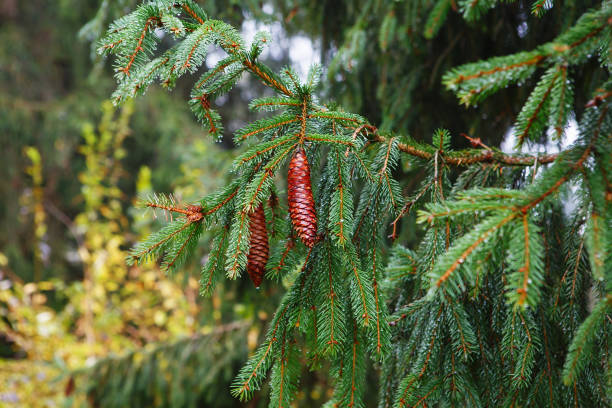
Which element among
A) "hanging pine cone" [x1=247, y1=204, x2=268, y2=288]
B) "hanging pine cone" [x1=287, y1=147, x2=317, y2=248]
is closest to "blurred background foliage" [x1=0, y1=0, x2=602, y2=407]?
"hanging pine cone" [x1=247, y1=204, x2=268, y2=288]

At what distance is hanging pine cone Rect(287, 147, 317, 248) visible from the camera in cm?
79

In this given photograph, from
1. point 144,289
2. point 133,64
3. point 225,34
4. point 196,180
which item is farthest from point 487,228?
point 144,289

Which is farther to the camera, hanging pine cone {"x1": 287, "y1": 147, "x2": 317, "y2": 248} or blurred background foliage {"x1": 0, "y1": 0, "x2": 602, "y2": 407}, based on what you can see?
blurred background foliage {"x1": 0, "y1": 0, "x2": 602, "y2": 407}

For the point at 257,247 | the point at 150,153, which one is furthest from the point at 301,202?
the point at 150,153

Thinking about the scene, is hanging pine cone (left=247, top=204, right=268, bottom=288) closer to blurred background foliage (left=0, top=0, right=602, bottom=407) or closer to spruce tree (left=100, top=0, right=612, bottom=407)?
spruce tree (left=100, top=0, right=612, bottom=407)

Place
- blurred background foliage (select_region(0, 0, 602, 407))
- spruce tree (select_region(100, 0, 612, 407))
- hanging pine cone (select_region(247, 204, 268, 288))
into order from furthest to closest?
1. blurred background foliage (select_region(0, 0, 602, 407))
2. hanging pine cone (select_region(247, 204, 268, 288))
3. spruce tree (select_region(100, 0, 612, 407))

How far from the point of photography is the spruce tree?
732 mm

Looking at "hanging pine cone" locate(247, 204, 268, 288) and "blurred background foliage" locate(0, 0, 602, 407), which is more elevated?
"blurred background foliage" locate(0, 0, 602, 407)

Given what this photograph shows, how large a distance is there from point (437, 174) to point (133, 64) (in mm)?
640

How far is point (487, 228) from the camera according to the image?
657mm

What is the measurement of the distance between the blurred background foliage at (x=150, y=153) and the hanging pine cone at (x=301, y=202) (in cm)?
27

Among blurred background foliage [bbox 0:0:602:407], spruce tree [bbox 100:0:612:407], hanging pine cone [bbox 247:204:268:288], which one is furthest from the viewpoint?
blurred background foliage [bbox 0:0:602:407]

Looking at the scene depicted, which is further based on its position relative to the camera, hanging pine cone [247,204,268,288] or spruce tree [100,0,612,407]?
hanging pine cone [247,204,268,288]

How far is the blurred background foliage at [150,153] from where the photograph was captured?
1736mm
